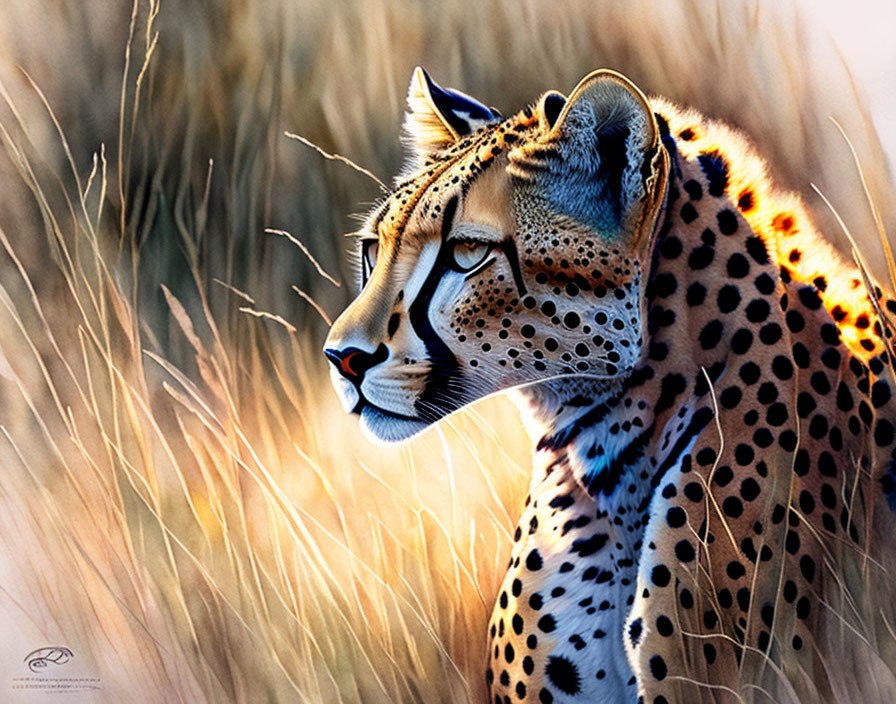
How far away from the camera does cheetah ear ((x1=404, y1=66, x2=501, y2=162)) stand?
178cm

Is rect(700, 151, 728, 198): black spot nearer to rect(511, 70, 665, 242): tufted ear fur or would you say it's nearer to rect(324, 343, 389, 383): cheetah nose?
rect(511, 70, 665, 242): tufted ear fur

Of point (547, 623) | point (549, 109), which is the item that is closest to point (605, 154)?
point (549, 109)

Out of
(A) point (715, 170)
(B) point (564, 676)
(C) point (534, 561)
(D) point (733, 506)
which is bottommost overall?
(B) point (564, 676)

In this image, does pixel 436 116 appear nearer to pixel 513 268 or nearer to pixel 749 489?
pixel 513 268

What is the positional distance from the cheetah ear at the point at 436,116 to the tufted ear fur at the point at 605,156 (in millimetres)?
212

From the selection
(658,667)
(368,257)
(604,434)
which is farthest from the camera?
(368,257)

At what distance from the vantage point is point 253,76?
2.00 metres

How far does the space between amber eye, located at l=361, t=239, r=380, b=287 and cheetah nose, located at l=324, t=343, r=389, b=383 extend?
149mm

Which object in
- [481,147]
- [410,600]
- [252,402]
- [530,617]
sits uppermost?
[481,147]

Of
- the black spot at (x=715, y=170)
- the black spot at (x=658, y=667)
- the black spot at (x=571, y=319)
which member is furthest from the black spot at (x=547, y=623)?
the black spot at (x=715, y=170)

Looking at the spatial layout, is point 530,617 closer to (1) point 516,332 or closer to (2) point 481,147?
(1) point 516,332

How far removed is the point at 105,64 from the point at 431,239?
862 mm

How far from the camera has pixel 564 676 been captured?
1.53 m

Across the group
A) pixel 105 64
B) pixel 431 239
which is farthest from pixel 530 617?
pixel 105 64
